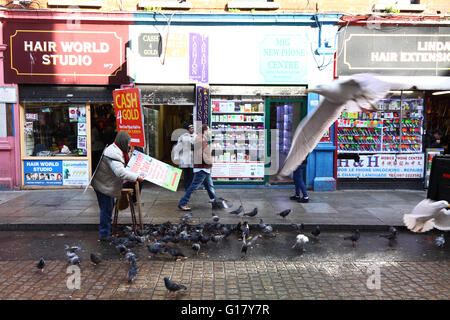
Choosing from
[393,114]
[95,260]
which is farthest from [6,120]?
[393,114]

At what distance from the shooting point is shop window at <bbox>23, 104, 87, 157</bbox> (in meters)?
11.0

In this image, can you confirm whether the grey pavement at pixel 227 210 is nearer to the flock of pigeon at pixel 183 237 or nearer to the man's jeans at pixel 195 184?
the man's jeans at pixel 195 184

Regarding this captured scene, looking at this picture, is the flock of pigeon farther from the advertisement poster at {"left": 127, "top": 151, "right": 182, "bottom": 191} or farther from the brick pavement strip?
the advertisement poster at {"left": 127, "top": 151, "right": 182, "bottom": 191}

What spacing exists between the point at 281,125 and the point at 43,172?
23.8ft

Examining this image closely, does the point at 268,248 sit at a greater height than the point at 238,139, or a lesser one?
lesser

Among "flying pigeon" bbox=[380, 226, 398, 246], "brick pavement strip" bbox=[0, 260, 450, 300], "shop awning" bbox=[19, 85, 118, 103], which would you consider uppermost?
"shop awning" bbox=[19, 85, 118, 103]

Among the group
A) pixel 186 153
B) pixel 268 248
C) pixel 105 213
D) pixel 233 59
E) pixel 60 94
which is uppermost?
pixel 233 59

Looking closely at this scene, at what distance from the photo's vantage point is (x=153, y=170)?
6.96 m

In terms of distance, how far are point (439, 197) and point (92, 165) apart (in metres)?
9.23

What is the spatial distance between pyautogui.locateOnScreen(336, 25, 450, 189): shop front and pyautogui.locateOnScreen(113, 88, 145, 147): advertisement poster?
638 cm

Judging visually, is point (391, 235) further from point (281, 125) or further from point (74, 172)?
point (74, 172)

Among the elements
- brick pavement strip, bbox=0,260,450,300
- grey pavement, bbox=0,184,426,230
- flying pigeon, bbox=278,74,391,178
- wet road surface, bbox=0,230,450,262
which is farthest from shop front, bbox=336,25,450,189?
flying pigeon, bbox=278,74,391,178

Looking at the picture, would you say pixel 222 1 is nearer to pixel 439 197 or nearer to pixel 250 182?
pixel 250 182

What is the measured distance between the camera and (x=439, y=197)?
7.16 metres
